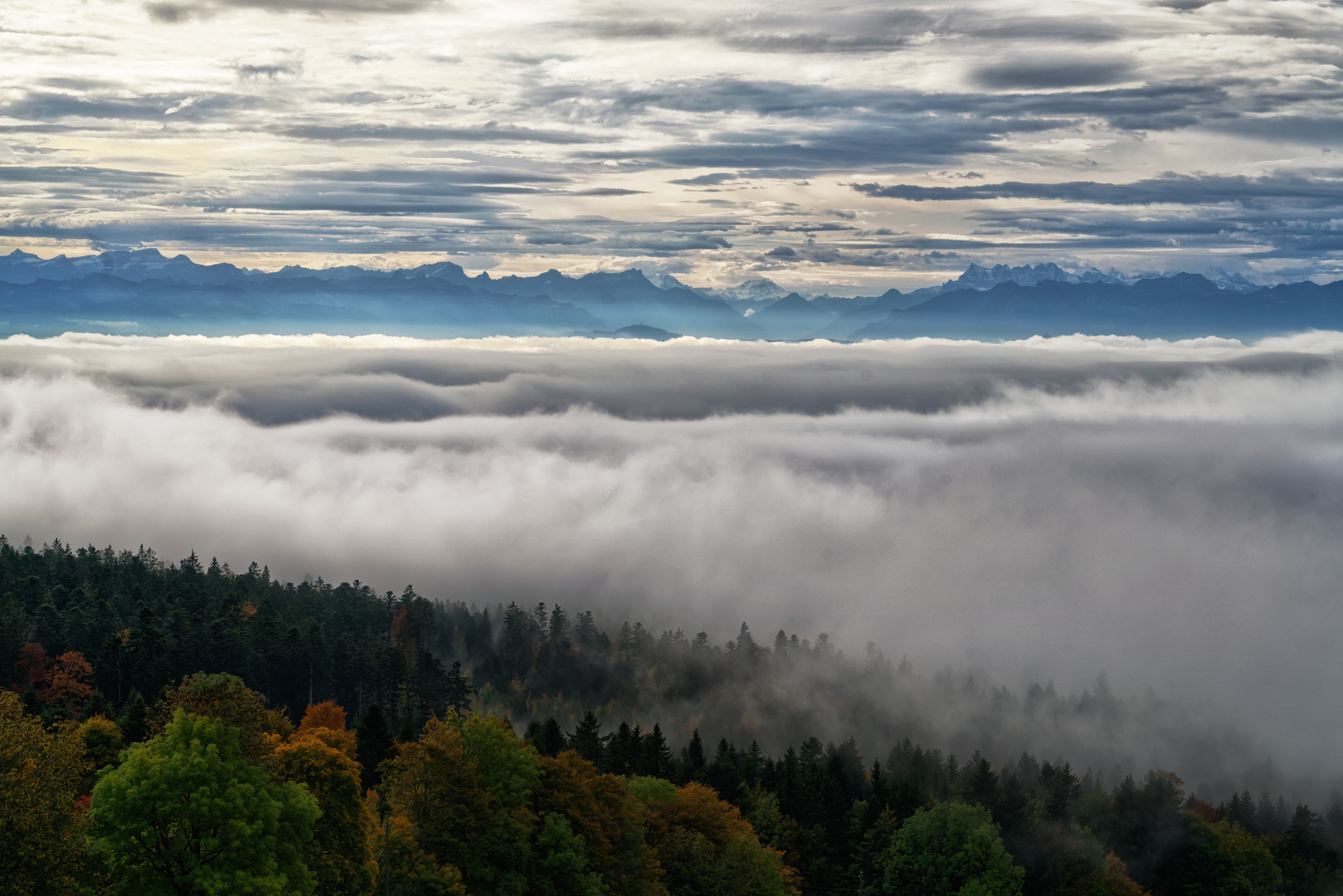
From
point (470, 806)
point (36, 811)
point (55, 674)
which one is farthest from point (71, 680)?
point (36, 811)

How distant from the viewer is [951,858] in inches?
3903

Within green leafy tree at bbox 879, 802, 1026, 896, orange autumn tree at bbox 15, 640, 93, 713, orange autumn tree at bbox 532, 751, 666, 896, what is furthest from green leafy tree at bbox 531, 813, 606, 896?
orange autumn tree at bbox 15, 640, 93, 713

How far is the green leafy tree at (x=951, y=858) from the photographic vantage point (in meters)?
98.3

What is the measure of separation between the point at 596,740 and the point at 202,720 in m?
70.0

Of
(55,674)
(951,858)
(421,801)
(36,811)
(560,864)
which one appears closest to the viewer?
Result: (36,811)

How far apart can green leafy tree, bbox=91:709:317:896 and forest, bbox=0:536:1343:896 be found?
0.34 feet

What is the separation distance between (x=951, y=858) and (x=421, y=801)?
5395cm

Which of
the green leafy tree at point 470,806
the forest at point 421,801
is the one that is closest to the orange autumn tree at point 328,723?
the forest at point 421,801

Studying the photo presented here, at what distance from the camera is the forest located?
46469mm

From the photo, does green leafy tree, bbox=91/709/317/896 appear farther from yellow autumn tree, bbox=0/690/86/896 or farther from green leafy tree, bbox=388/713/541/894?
green leafy tree, bbox=388/713/541/894

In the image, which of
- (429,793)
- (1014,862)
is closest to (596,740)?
(1014,862)

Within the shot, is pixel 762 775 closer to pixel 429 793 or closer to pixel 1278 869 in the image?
pixel 1278 869

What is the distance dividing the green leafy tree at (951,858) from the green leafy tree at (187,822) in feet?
218

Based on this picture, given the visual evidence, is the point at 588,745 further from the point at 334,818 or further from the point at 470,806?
the point at 334,818
